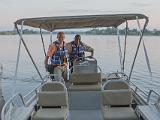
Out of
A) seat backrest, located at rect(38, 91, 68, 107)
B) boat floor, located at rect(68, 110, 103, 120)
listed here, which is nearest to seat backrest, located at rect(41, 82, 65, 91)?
seat backrest, located at rect(38, 91, 68, 107)

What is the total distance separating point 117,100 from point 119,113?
37 centimetres

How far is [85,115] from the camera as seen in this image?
A: 792 cm

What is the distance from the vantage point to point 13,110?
6488mm

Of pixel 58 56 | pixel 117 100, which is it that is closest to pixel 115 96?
pixel 117 100

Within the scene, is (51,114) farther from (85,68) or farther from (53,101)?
(85,68)

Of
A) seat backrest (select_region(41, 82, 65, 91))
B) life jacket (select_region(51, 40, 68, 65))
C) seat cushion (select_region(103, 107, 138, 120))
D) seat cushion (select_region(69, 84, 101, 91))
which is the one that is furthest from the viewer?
life jacket (select_region(51, 40, 68, 65))

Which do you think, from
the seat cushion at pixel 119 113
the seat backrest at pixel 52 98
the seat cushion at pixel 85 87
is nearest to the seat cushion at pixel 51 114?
the seat backrest at pixel 52 98

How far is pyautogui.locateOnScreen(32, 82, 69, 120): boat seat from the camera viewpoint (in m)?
6.95

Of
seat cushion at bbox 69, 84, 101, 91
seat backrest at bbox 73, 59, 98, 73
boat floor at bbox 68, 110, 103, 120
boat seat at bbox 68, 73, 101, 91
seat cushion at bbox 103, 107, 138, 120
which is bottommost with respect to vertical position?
boat floor at bbox 68, 110, 103, 120

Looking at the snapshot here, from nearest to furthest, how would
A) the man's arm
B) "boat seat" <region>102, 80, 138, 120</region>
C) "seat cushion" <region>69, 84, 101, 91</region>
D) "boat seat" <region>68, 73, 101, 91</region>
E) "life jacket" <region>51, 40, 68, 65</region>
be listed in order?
"boat seat" <region>102, 80, 138, 120</region>
"seat cushion" <region>69, 84, 101, 91</region>
"boat seat" <region>68, 73, 101, 91</region>
the man's arm
"life jacket" <region>51, 40, 68, 65</region>

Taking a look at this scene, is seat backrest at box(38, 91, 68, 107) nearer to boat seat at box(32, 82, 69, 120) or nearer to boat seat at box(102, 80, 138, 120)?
boat seat at box(32, 82, 69, 120)

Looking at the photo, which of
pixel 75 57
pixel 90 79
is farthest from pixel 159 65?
pixel 90 79

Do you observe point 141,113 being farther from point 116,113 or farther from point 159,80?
point 159,80

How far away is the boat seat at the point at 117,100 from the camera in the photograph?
689 centimetres
